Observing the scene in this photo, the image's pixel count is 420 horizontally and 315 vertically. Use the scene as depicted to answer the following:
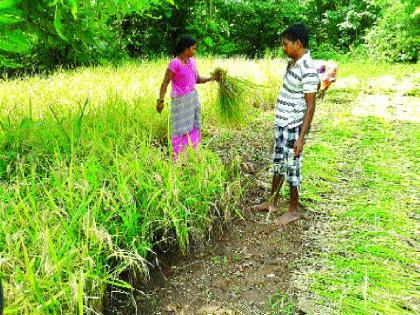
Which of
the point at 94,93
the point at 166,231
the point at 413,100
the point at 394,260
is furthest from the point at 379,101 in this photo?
the point at 166,231

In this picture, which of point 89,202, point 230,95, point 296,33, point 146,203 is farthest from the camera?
point 230,95

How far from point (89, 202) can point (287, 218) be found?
1420mm

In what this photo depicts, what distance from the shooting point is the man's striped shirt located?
299 cm

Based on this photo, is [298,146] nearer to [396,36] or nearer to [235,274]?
[235,274]

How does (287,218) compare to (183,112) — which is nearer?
(287,218)

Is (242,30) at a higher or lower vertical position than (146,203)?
higher

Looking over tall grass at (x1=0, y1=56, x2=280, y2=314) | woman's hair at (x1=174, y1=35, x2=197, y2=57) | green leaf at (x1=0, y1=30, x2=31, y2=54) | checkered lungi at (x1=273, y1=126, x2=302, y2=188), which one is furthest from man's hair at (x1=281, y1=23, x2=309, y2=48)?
green leaf at (x1=0, y1=30, x2=31, y2=54)

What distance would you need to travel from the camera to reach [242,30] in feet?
43.5

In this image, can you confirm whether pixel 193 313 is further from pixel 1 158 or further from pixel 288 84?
pixel 1 158

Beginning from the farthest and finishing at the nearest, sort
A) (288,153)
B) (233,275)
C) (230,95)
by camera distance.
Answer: (230,95)
(288,153)
(233,275)

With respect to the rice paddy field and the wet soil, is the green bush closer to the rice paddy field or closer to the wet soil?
the rice paddy field

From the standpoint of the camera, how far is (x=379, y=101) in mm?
7105

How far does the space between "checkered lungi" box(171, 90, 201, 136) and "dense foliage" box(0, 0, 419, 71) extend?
437 centimetres

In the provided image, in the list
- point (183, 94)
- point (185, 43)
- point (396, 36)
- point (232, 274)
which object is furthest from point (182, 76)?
point (396, 36)
